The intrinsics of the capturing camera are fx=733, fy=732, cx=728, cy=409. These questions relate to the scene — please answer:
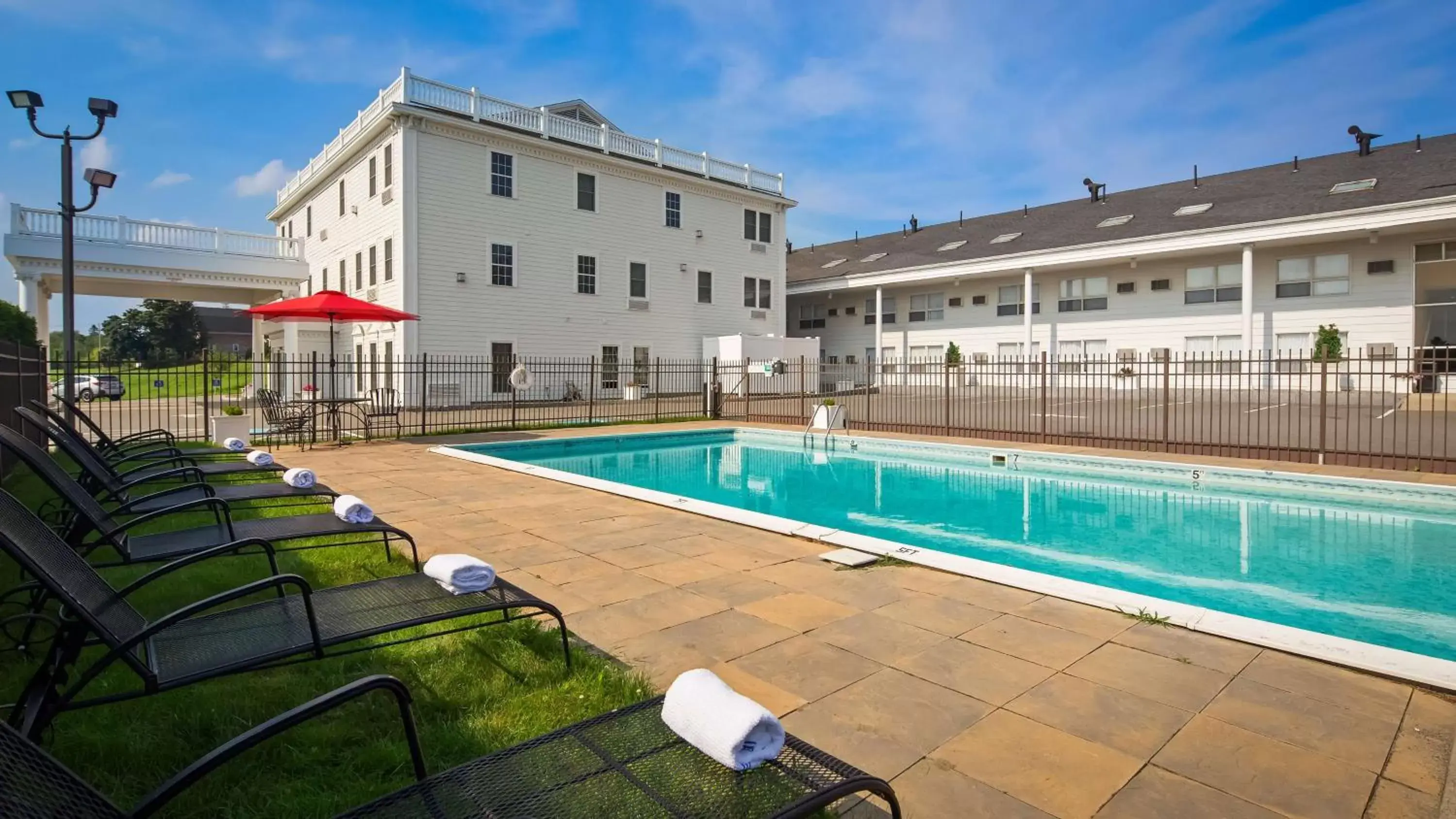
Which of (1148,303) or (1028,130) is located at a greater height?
(1028,130)

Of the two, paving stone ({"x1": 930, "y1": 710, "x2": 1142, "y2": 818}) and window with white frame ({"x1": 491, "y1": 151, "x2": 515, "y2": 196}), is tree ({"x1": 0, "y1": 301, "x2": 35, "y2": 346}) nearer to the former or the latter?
paving stone ({"x1": 930, "y1": 710, "x2": 1142, "y2": 818})

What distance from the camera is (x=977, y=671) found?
339cm

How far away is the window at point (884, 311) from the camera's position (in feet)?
113

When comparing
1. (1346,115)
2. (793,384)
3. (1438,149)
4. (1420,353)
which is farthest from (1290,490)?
(1346,115)

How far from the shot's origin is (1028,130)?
→ 21.8m

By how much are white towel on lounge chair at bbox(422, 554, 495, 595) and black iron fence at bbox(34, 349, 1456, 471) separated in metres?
9.82

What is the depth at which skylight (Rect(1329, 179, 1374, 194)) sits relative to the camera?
22.8 m

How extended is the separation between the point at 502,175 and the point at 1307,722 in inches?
933

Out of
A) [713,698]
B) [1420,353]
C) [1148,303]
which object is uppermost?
[1148,303]

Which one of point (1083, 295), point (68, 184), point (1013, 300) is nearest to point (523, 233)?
point (68, 184)

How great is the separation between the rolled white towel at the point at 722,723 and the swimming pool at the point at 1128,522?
129 inches

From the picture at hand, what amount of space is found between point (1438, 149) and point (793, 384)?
23004mm

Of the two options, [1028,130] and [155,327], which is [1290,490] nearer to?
[1028,130]

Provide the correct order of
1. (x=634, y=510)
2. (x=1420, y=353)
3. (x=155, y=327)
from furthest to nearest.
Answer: (x=155, y=327) < (x=1420, y=353) < (x=634, y=510)
